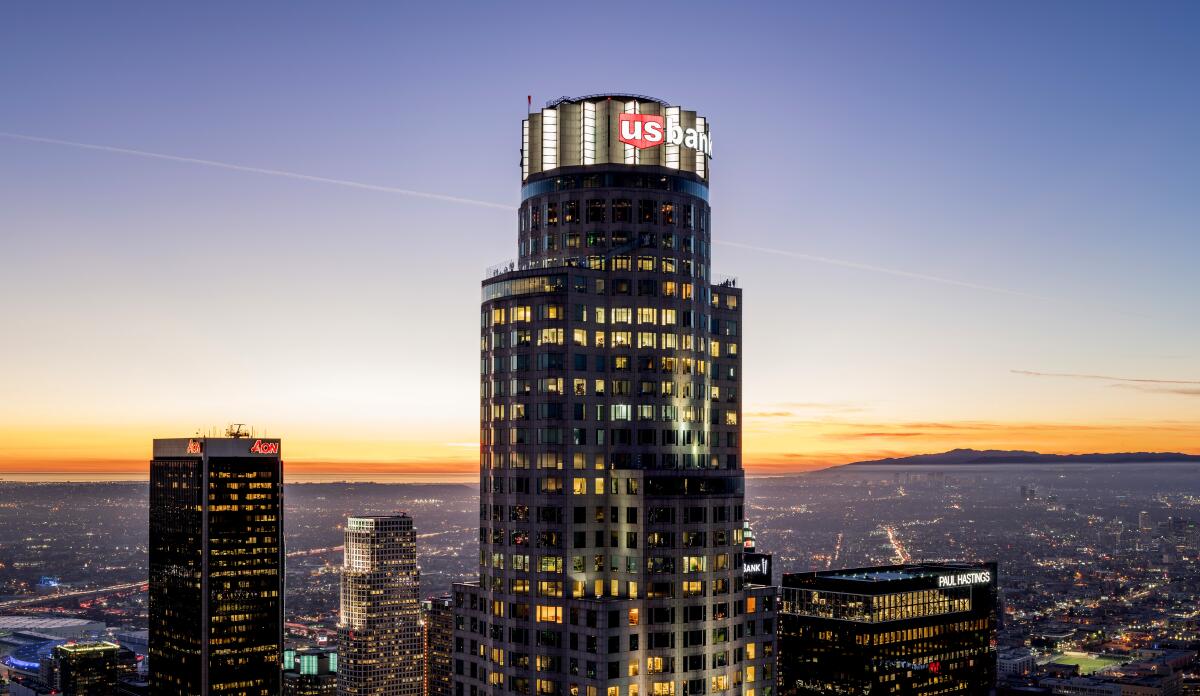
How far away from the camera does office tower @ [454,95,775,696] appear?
554 ft

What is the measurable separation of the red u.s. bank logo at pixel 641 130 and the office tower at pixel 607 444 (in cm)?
21

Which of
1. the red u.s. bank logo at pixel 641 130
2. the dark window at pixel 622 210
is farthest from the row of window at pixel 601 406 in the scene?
the red u.s. bank logo at pixel 641 130

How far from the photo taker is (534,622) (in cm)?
16938

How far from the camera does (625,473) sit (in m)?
170

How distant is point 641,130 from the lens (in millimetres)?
176125

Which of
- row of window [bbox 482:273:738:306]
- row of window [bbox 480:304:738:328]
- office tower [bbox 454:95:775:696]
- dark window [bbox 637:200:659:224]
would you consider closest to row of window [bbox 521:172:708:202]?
office tower [bbox 454:95:775:696]

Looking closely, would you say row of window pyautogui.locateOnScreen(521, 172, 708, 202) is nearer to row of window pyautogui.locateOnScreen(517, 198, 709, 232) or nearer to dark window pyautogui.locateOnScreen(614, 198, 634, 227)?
row of window pyautogui.locateOnScreen(517, 198, 709, 232)

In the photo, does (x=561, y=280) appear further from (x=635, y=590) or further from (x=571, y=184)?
(x=635, y=590)

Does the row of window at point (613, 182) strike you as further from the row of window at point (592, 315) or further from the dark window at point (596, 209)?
the row of window at point (592, 315)

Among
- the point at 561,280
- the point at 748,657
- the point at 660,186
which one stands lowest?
the point at 748,657

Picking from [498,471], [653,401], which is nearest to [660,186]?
[653,401]

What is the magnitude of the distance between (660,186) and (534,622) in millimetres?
59049

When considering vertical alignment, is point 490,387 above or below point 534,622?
above

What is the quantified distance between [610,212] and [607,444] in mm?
30213
